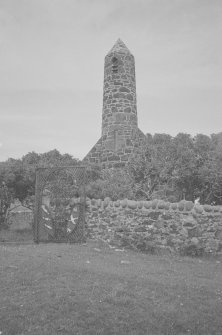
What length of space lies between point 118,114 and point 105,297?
14.8m

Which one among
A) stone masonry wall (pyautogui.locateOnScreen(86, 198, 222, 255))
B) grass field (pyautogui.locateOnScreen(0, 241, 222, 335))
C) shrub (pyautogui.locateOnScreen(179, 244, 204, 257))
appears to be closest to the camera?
grass field (pyautogui.locateOnScreen(0, 241, 222, 335))

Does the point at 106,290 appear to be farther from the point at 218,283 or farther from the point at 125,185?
the point at 125,185

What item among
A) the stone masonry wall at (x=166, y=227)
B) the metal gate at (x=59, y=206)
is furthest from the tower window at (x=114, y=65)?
the stone masonry wall at (x=166, y=227)

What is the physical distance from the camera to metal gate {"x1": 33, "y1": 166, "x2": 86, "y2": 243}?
543 inches

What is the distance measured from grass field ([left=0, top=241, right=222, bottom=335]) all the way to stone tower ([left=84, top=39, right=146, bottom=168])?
10605 millimetres

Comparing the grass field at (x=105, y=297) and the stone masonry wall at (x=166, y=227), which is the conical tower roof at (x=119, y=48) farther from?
the grass field at (x=105, y=297)

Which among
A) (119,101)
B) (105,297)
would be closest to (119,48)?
(119,101)

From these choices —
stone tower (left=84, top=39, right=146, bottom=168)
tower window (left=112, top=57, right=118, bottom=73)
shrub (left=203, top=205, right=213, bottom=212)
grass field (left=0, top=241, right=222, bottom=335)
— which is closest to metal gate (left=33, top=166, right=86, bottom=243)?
grass field (left=0, top=241, right=222, bottom=335)

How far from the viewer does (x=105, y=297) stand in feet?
22.0

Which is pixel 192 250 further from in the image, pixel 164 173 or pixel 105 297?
pixel 164 173

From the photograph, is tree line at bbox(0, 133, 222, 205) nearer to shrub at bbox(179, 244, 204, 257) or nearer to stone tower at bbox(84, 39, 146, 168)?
stone tower at bbox(84, 39, 146, 168)

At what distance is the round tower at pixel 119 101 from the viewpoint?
67.2ft

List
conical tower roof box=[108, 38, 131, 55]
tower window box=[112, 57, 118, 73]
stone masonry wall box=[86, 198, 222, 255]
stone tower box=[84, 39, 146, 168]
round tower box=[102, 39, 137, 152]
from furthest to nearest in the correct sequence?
conical tower roof box=[108, 38, 131, 55] → tower window box=[112, 57, 118, 73] → round tower box=[102, 39, 137, 152] → stone tower box=[84, 39, 146, 168] → stone masonry wall box=[86, 198, 222, 255]

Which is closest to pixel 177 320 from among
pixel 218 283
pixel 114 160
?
pixel 218 283
